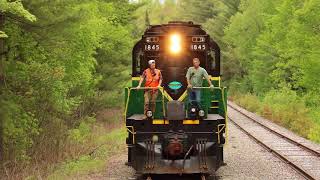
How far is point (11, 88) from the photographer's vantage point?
15734 millimetres

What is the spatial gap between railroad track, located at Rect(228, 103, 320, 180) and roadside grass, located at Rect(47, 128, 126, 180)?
5075 millimetres

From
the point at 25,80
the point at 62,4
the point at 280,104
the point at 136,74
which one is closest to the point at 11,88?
the point at 25,80

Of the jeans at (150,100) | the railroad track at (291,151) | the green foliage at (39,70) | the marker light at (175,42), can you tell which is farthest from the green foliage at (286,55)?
Result: the jeans at (150,100)

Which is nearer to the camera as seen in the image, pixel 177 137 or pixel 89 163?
pixel 177 137

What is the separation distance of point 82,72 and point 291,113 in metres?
12.2

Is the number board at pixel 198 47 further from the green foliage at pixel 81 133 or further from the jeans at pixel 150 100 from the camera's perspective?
the green foliage at pixel 81 133

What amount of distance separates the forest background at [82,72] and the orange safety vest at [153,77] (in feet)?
10.1

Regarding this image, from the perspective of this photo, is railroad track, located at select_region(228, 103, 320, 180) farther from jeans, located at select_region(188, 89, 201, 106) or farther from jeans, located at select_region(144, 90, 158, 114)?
jeans, located at select_region(144, 90, 158, 114)

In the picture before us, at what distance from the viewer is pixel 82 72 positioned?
72.2ft

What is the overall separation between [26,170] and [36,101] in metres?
3.13

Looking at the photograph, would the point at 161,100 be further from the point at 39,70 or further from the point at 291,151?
the point at 291,151

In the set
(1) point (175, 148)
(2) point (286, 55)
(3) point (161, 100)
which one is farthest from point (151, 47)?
(2) point (286, 55)

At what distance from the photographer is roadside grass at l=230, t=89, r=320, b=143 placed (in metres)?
22.6

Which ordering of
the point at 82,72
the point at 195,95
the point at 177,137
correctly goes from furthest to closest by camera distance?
the point at 82,72 < the point at 195,95 < the point at 177,137
